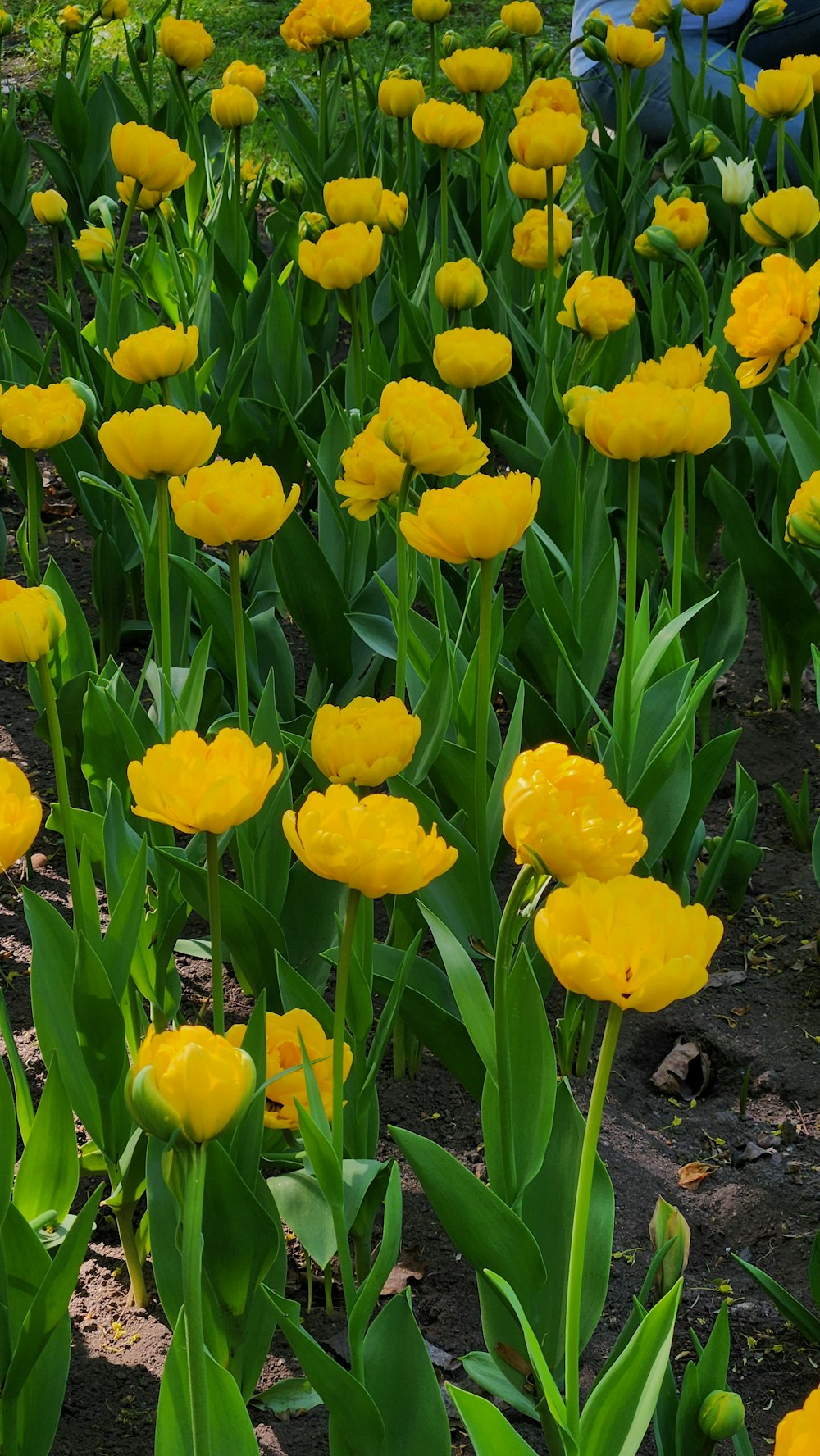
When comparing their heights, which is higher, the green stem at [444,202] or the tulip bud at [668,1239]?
the green stem at [444,202]

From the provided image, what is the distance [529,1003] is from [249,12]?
599 centimetres

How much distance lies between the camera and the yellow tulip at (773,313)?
5.77ft

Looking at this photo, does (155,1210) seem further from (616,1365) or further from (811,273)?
(811,273)

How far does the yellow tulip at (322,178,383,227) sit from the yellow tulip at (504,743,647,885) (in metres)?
1.53

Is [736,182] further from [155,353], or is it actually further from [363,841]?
[363,841]

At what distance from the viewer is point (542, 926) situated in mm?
795

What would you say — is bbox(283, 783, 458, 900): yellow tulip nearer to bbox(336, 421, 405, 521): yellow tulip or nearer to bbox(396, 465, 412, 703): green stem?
bbox(396, 465, 412, 703): green stem

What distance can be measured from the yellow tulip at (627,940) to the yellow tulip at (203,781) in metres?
0.27

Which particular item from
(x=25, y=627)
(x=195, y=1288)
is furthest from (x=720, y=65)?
(x=195, y=1288)

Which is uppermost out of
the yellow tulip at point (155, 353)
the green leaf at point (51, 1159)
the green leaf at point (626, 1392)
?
the yellow tulip at point (155, 353)

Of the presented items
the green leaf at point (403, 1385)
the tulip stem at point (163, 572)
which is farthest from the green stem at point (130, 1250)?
the tulip stem at point (163, 572)

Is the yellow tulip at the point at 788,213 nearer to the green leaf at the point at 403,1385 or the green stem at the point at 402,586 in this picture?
the green stem at the point at 402,586

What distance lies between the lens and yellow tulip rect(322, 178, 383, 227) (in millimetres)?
2201

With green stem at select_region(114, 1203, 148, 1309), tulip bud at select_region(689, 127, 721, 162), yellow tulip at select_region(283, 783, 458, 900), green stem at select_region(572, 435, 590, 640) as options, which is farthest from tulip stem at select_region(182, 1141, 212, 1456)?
tulip bud at select_region(689, 127, 721, 162)
